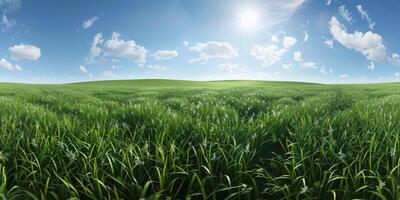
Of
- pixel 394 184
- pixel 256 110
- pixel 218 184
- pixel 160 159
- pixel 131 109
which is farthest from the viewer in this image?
pixel 256 110

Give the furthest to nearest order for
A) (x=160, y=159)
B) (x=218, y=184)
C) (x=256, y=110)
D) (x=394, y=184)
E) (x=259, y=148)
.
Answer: (x=256, y=110) → (x=259, y=148) → (x=160, y=159) → (x=218, y=184) → (x=394, y=184)

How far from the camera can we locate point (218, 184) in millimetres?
2852

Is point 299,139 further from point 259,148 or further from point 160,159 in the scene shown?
point 160,159

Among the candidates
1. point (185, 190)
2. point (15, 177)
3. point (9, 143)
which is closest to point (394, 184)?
point (185, 190)

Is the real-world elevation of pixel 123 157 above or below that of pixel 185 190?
above

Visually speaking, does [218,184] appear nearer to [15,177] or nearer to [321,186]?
[321,186]

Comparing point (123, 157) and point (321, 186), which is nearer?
point (321, 186)

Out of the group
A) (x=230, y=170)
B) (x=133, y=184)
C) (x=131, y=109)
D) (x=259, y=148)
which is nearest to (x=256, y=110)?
(x=131, y=109)

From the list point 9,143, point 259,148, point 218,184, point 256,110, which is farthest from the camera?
point 256,110

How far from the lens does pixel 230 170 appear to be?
3184 millimetres

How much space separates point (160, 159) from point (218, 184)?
59cm

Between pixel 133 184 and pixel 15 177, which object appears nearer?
pixel 133 184

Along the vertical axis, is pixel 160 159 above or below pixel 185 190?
above

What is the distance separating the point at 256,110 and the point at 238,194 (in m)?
7.08
